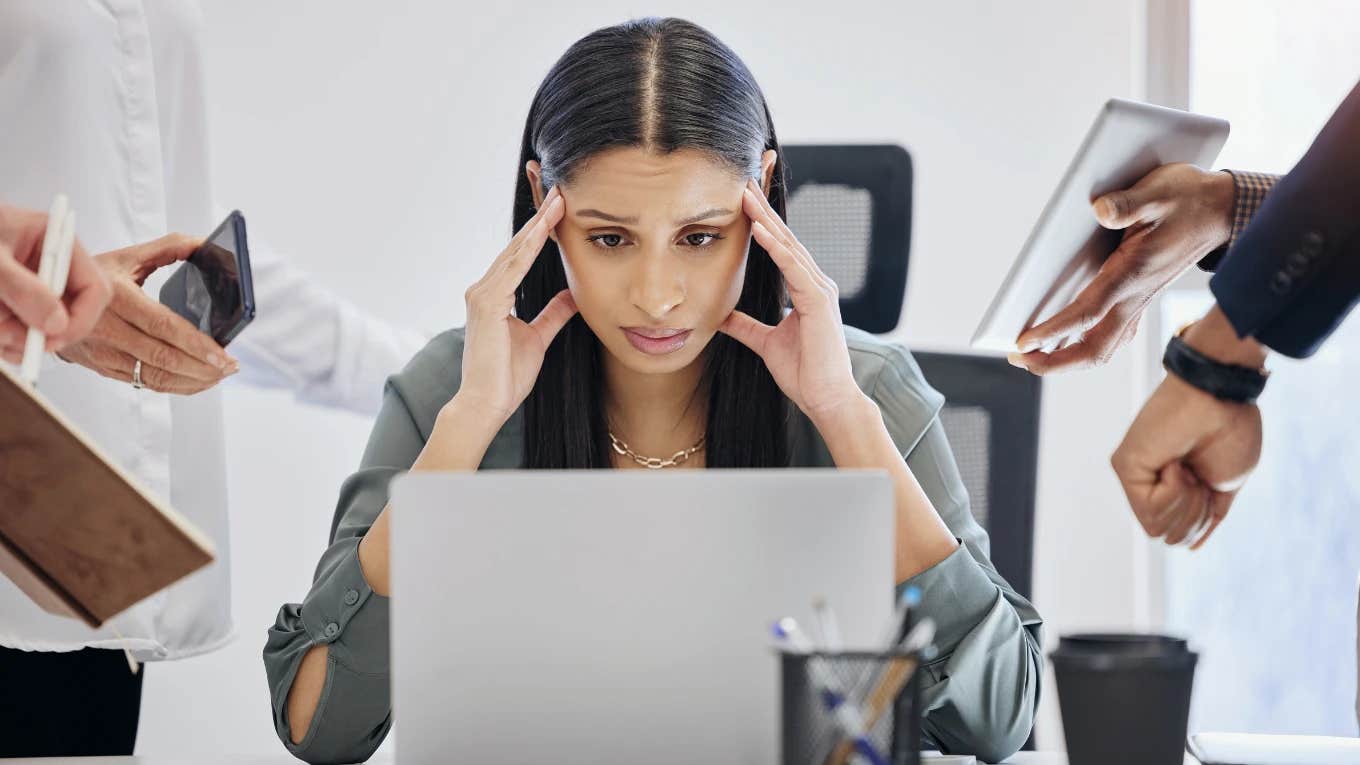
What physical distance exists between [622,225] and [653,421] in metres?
0.31

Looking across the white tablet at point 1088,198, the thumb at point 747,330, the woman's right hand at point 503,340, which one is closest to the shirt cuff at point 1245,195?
the white tablet at point 1088,198

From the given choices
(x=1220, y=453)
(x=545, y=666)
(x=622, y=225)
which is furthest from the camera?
(x=622, y=225)

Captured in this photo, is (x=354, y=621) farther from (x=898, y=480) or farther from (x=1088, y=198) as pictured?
(x=1088, y=198)

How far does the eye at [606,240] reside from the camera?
150 cm

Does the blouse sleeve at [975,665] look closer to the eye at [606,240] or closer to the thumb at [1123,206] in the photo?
the thumb at [1123,206]

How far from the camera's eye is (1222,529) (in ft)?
9.98

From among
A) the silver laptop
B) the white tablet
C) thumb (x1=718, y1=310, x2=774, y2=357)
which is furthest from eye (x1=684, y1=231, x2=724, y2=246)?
the silver laptop

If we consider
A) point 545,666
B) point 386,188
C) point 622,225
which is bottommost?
point 545,666

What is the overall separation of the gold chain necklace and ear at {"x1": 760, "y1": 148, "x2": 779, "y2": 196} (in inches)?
12.8

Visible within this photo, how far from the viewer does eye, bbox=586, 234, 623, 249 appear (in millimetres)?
1499

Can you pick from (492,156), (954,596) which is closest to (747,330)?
(954,596)

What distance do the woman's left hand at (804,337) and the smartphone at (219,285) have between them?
548mm

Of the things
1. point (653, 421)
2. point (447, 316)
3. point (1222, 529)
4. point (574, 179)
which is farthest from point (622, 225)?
point (1222, 529)

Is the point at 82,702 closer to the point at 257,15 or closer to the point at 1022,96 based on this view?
the point at 257,15
